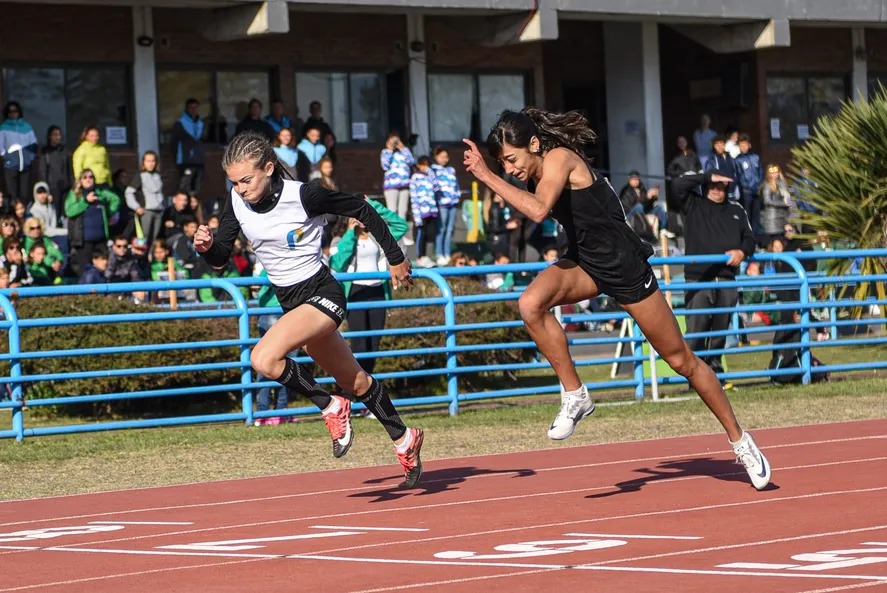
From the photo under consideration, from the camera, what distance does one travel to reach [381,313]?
15.2m

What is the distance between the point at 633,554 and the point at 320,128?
18.1 meters

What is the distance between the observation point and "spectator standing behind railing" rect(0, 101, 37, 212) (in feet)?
71.4

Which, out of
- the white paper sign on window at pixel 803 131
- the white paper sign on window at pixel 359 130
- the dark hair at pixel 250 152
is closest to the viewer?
the dark hair at pixel 250 152

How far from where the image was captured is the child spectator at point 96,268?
18422 mm

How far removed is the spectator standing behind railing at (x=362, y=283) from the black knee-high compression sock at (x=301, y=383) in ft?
17.9

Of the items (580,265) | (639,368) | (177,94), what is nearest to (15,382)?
(639,368)

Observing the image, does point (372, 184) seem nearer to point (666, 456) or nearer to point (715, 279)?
point (715, 279)

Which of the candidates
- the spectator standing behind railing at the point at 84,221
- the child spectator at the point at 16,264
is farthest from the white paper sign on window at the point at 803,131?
the child spectator at the point at 16,264

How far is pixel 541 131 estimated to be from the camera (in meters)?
8.53

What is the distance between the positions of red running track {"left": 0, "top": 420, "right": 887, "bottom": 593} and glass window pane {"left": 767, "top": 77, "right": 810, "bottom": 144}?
75.8ft

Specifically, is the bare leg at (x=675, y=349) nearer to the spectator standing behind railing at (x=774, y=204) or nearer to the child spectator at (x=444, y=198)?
the child spectator at (x=444, y=198)

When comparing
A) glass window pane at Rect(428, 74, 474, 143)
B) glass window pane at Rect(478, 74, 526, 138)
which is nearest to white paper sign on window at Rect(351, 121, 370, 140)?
glass window pane at Rect(428, 74, 474, 143)

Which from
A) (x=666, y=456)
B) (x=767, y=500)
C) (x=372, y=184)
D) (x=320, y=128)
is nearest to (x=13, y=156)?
(x=320, y=128)

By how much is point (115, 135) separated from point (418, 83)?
19.7 ft
